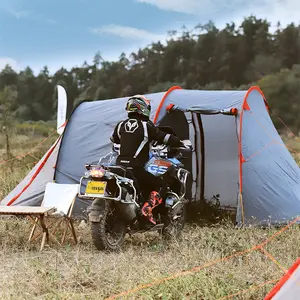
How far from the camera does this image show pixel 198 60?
36.1 metres

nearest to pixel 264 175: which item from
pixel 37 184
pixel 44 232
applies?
pixel 44 232

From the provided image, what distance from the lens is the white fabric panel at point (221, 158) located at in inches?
364

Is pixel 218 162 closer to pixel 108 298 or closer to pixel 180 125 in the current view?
pixel 180 125

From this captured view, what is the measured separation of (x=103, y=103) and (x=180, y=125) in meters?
1.18

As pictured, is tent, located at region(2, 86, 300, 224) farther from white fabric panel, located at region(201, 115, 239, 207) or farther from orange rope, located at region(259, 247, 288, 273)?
orange rope, located at region(259, 247, 288, 273)

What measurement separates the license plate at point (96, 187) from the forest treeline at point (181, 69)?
26.4m

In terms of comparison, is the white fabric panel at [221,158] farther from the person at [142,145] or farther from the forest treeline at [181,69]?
the forest treeline at [181,69]

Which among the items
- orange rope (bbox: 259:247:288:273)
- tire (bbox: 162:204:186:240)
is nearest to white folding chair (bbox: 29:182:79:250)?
tire (bbox: 162:204:186:240)

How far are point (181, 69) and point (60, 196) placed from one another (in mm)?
29426

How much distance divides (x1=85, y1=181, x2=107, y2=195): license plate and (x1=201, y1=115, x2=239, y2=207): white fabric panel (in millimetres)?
3721

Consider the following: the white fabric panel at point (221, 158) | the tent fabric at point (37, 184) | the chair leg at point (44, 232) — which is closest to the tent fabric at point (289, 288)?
the chair leg at point (44, 232)

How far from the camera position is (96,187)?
594 centimetres

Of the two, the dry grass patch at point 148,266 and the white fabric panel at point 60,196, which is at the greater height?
the white fabric panel at point 60,196

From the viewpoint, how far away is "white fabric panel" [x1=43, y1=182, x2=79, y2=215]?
→ 7011 mm
